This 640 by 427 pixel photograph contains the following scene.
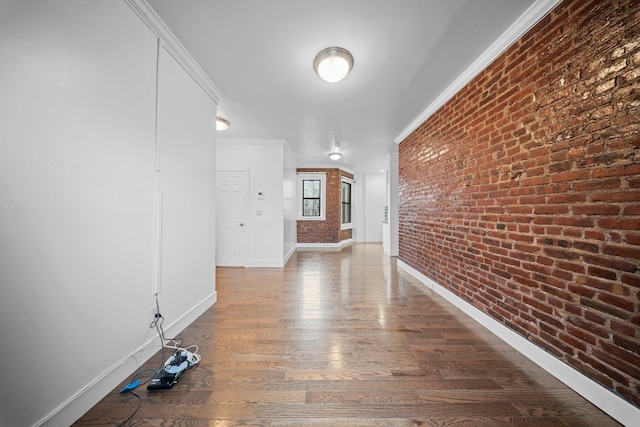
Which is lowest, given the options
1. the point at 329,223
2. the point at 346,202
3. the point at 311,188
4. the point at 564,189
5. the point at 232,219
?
the point at 329,223

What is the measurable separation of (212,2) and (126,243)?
1.73 m

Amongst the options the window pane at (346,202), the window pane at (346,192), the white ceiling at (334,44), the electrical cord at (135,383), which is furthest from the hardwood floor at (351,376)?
the window pane at (346,192)

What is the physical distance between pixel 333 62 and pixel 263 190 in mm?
2957

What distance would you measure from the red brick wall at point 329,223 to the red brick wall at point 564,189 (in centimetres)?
489

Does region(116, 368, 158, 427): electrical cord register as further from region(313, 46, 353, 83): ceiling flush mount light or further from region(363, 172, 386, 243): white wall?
region(363, 172, 386, 243): white wall

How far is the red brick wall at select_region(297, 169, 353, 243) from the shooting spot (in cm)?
725

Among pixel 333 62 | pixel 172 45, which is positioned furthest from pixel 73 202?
pixel 333 62

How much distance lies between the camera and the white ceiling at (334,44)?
1.65m

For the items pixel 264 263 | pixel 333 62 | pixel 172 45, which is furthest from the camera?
pixel 264 263

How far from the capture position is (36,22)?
1.06 meters

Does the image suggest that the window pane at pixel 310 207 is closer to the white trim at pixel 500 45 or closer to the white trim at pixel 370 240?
the white trim at pixel 370 240

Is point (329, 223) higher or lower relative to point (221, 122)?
lower

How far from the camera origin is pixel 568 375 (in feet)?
4.74

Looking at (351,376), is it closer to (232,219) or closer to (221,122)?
(221,122)
